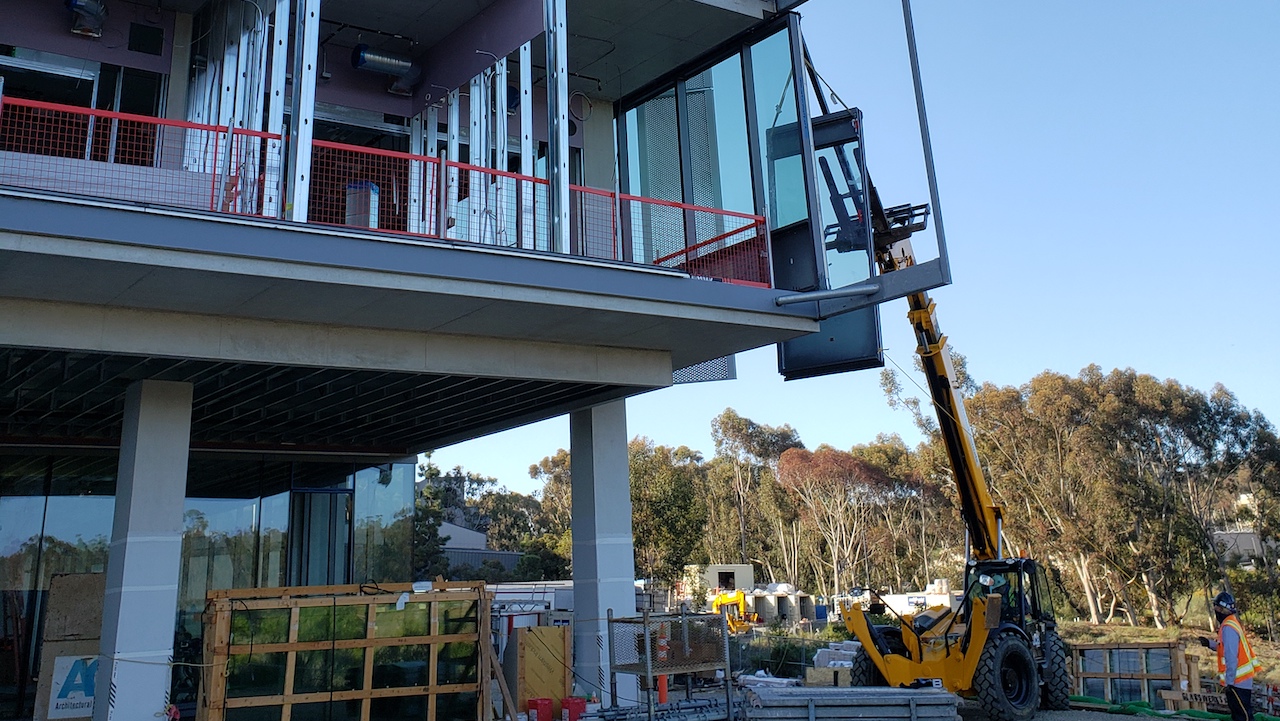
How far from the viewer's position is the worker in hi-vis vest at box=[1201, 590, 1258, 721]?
A: 11.1 meters

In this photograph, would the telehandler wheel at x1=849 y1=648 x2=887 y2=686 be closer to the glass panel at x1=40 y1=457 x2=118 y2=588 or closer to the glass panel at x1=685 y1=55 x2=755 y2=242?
the glass panel at x1=685 y1=55 x2=755 y2=242

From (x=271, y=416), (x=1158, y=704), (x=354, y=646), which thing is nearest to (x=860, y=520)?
(x=1158, y=704)

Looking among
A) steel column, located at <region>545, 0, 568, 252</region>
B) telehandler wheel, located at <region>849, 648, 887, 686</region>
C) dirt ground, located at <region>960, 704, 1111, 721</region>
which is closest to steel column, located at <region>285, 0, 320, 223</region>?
steel column, located at <region>545, 0, 568, 252</region>

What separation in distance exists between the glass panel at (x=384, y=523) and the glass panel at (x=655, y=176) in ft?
27.9

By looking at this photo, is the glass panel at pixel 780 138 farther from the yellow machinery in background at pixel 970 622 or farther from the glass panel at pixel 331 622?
the glass panel at pixel 331 622

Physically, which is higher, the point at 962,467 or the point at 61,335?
the point at 61,335

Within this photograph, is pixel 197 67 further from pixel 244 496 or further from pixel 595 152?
pixel 244 496

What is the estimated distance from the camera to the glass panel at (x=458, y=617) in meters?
12.0

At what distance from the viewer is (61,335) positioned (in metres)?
11.1

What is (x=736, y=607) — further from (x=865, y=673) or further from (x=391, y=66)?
(x=391, y=66)

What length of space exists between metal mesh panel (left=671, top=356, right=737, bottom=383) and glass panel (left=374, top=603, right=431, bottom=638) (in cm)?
601

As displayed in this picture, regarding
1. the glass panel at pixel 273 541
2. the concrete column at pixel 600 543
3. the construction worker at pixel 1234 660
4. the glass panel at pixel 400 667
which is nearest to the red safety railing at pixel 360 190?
the concrete column at pixel 600 543

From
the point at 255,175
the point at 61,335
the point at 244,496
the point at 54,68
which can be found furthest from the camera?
the point at 244,496

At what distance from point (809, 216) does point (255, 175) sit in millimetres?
7295
